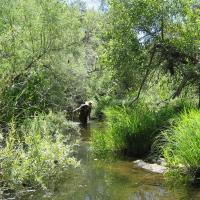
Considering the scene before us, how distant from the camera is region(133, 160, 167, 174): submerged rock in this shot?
10977 millimetres

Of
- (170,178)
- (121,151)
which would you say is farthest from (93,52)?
(170,178)

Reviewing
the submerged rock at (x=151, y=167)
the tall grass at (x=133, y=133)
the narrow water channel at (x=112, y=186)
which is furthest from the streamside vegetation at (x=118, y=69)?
the narrow water channel at (x=112, y=186)

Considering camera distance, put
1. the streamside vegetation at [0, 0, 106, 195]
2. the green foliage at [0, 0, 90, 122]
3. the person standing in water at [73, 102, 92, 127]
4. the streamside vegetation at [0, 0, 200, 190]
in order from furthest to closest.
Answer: the person standing in water at [73, 102, 92, 127]
the green foliage at [0, 0, 90, 122]
the streamside vegetation at [0, 0, 200, 190]
the streamside vegetation at [0, 0, 106, 195]

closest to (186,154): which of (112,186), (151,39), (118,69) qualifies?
(112,186)

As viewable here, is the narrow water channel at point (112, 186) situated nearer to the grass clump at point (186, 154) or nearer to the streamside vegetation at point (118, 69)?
the grass clump at point (186, 154)

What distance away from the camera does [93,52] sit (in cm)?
3353

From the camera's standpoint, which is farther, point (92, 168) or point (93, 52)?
point (93, 52)

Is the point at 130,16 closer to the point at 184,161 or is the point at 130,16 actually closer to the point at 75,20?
the point at 75,20

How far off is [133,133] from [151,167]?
208cm

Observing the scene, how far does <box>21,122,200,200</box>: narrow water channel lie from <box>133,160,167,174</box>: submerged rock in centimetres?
19

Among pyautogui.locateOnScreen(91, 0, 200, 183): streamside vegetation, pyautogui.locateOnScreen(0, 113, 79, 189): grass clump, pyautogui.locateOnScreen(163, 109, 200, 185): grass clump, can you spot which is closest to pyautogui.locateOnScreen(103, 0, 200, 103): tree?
pyautogui.locateOnScreen(91, 0, 200, 183): streamside vegetation

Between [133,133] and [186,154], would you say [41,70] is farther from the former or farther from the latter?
[186,154]

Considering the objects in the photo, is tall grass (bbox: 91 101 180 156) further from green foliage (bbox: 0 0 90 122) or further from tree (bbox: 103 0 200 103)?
green foliage (bbox: 0 0 90 122)

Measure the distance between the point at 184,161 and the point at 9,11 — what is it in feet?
32.6
